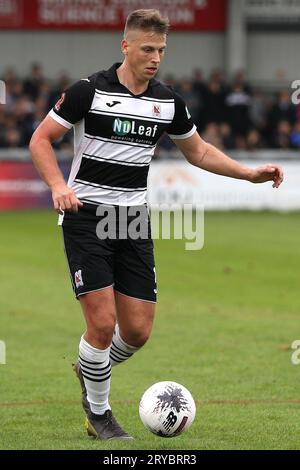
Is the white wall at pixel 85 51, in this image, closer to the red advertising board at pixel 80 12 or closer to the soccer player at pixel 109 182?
the red advertising board at pixel 80 12

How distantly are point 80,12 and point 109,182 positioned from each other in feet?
84.4

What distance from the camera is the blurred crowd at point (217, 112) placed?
91.4 feet

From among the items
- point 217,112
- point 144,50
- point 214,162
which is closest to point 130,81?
point 144,50

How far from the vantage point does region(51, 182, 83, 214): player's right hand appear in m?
7.12

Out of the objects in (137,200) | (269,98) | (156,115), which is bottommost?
(269,98)

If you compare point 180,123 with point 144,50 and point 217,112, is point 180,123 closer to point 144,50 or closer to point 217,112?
point 144,50

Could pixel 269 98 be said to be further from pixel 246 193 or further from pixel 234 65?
pixel 246 193

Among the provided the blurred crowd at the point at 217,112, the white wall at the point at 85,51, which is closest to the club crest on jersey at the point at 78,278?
the blurred crowd at the point at 217,112

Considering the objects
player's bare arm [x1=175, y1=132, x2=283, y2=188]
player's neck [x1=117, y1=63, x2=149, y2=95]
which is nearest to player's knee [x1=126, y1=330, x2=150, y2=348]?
player's bare arm [x1=175, y1=132, x2=283, y2=188]

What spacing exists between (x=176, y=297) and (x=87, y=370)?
24.0 ft

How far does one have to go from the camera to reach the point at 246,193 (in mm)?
26484

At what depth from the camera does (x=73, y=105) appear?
293 inches
